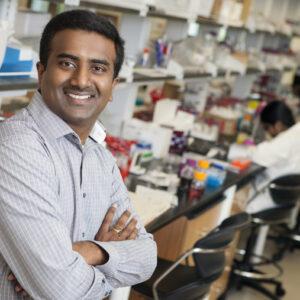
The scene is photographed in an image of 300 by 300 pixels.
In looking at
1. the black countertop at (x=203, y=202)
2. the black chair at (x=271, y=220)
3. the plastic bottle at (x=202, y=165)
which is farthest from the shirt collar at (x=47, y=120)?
the black chair at (x=271, y=220)

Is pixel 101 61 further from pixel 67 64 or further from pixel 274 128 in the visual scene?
pixel 274 128

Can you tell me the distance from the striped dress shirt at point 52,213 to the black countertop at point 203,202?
64 centimetres

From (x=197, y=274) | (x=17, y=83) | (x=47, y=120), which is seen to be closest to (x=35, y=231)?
(x=47, y=120)

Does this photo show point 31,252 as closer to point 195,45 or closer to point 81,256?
point 81,256

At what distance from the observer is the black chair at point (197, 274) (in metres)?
2.39

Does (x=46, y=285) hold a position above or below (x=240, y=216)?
above

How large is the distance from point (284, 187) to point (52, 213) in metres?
2.81

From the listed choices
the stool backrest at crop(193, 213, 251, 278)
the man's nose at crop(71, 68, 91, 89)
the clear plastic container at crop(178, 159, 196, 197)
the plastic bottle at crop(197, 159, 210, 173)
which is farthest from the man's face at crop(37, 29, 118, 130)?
the plastic bottle at crop(197, 159, 210, 173)

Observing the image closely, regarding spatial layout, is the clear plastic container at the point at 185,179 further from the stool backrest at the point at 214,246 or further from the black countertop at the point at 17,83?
the black countertop at the point at 17,83

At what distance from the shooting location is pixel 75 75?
1.55 m

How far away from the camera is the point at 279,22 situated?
6.62 meters

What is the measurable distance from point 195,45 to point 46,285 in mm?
3182

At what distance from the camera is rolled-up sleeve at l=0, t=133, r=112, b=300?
140 cm

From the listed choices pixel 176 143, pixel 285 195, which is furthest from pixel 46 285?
pixel 285 195
